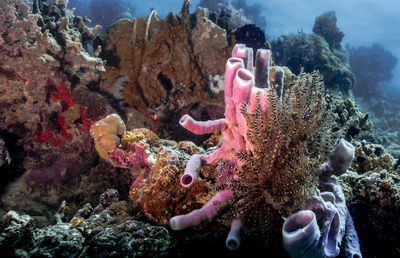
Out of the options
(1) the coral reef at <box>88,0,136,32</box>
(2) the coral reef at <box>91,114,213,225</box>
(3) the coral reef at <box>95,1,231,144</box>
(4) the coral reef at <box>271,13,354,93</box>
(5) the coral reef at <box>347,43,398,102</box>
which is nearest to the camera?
(2) the coral reef at <box>91,114,213,225</box>

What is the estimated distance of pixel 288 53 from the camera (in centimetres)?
1103

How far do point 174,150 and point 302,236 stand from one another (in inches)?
71.3

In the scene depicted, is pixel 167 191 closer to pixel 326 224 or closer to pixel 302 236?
pixel 302 236

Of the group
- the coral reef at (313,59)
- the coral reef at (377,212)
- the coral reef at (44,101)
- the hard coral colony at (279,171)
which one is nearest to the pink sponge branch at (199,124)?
the hard coral colony at (279,171)

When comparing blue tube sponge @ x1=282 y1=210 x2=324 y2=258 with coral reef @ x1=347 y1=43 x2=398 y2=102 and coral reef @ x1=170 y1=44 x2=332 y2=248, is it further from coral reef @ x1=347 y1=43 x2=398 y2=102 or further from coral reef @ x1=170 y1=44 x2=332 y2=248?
coral reef @ x1=347 y1=43 x2=398 y2=102

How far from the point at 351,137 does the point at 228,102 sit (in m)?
4.05

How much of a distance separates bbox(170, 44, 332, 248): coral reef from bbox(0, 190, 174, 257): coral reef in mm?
236

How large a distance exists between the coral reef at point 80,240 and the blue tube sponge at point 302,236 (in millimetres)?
876

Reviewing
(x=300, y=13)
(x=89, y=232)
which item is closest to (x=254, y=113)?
(x=89, y=232)

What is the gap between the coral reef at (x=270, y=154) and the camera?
160cm

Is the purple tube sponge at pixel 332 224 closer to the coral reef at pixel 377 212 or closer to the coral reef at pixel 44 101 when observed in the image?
the coral reef at pixel 377 212

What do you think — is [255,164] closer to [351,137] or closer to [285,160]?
[285,160]

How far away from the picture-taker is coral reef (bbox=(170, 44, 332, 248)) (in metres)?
1.60

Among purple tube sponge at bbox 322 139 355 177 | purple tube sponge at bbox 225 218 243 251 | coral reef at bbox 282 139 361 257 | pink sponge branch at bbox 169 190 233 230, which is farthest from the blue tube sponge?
purple tube sponge at bbox 322 139 355 177
